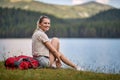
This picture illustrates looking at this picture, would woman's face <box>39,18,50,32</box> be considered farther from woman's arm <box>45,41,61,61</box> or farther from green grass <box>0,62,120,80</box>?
green grass <box>0,62,120,80</box>

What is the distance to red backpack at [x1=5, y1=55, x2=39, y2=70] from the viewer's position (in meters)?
11.4

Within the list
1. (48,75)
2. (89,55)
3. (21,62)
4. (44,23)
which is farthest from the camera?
(89,55)

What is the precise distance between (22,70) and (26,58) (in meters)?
0.48

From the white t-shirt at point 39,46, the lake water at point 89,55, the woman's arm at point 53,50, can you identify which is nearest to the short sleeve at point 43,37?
the white t-shirt at point 39,46

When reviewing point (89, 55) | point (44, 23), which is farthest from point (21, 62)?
point (89, 55)

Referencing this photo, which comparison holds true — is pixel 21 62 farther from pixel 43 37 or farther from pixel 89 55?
pixel 89 55

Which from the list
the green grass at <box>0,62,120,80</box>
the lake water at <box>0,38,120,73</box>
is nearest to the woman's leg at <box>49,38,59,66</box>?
the green grass at <box>0,62,120,80</box>

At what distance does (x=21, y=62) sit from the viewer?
11.4m

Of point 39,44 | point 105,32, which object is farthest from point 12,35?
point 39,44

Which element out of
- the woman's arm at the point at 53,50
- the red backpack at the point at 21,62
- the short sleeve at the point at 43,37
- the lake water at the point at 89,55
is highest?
the short sleeve at the point at 43,37

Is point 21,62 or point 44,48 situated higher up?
point 44,48

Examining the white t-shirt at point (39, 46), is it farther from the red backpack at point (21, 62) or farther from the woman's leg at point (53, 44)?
the red backpack at point (21, 62)

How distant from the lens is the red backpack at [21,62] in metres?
11.4

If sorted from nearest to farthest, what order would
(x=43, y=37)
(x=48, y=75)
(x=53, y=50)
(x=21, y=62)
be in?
(x=48, y=75), (x=21, y=62), (x=53, y=50), (x=43, y=37)
